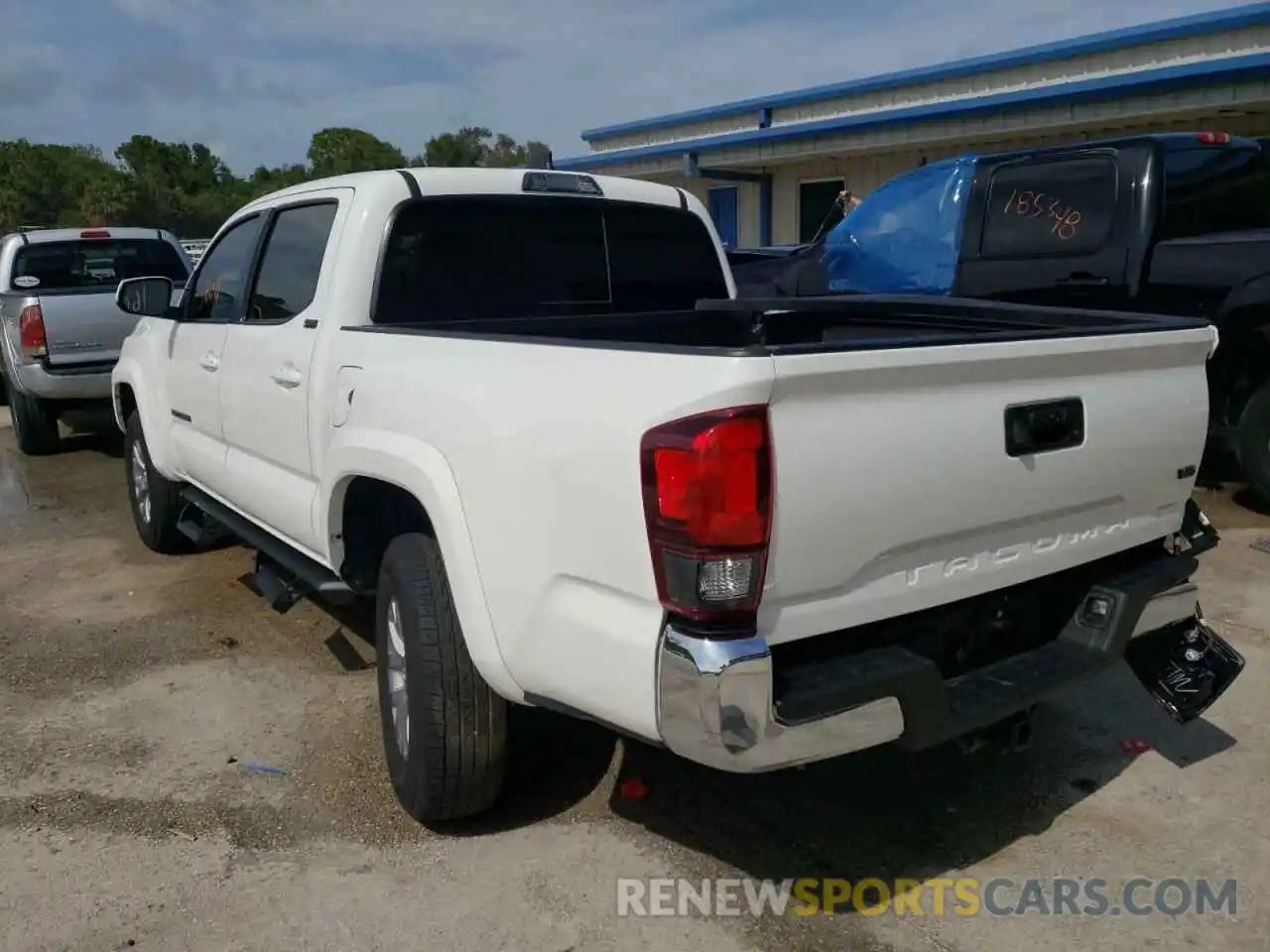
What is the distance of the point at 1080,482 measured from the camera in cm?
289

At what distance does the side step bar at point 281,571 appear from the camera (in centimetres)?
386

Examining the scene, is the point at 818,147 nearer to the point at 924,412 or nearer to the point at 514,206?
the point at 514,206

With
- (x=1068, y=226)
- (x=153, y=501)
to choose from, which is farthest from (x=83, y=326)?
(x=1068, y=226)

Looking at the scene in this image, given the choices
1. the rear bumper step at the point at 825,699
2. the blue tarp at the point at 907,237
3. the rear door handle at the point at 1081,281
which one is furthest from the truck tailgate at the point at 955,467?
the blue tarp at the point at 907,237

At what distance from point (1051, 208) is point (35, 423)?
317 inches

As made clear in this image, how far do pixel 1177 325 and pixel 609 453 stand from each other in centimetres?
176

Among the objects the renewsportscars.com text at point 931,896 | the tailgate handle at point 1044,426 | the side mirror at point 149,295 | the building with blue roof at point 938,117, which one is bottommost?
the renewsportscars.com text at point 931,896

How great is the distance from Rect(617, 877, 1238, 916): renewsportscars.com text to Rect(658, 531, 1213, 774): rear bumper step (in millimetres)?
549

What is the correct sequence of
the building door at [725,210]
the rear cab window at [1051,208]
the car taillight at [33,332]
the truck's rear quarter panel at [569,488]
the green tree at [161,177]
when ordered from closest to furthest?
1. the truck's rear quarter panel at [569,488]
2. the rear cab window at [1051,208]
3. the car taillight at [33,332]
4. the building door at [725,210]
5. the green tree at [161,177]

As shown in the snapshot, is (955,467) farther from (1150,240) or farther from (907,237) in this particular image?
(907,237)

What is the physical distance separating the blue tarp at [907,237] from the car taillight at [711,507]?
488 cm

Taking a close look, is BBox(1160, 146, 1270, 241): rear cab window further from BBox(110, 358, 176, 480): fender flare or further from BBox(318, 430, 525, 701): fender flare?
BBox(110, 358, 176, 480): fender flare

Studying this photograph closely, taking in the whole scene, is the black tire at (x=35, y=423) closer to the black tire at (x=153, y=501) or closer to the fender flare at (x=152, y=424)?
the black tire at (x=153, y=501)

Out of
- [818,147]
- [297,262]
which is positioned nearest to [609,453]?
[297,262]
